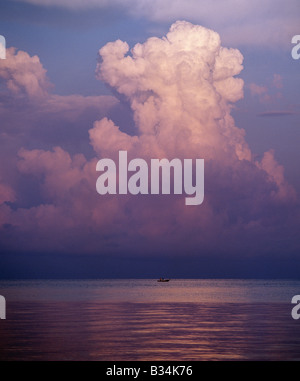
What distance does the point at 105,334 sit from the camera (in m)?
34.0

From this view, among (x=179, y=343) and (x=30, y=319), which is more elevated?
(x=30, y=319)

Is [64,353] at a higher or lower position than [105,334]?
lower

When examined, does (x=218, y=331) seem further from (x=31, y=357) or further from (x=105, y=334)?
(x=31, y=357)

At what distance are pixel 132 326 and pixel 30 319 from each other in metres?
7.44

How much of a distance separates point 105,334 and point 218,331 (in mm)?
5922

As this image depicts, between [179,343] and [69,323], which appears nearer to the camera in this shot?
[179,343]

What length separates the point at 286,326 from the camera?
38062mm
